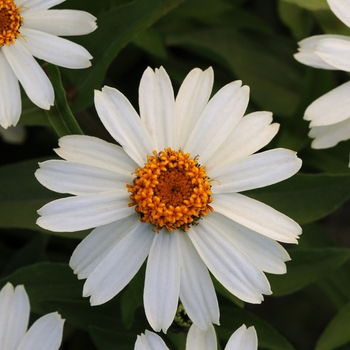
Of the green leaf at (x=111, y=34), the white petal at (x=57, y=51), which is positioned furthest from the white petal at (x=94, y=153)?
the green leaf at (x=111, y=34)

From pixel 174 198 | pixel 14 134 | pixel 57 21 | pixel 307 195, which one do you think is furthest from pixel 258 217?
pixel 14 134

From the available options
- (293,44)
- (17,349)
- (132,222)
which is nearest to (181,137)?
(132,222)

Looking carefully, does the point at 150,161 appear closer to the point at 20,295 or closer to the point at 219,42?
the point at 20,295

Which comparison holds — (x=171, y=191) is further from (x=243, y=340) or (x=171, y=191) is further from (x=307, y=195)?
(x=307, y=195)

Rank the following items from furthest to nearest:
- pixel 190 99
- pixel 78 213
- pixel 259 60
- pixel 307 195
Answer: pixel 259 60
pixel 307 195
pixel 190 99
pixel 78 213

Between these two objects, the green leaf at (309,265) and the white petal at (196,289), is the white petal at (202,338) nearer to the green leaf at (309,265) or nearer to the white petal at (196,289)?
the white petal at (196,289)

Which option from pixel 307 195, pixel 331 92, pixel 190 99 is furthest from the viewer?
pixel 307 195

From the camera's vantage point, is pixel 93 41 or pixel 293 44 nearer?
pixel 93 41
